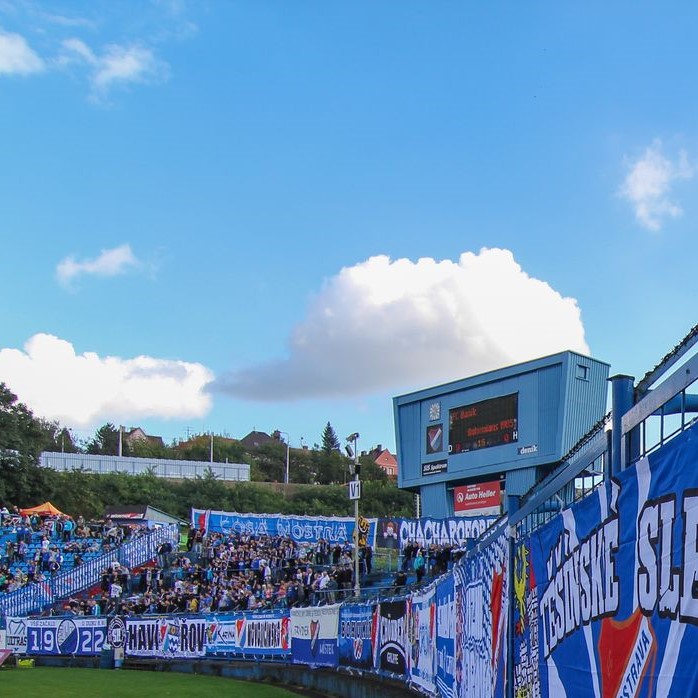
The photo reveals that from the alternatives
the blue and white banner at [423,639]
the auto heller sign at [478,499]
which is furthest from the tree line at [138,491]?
the blue and white banner at [423,639]

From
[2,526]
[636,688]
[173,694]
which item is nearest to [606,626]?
[636,688]

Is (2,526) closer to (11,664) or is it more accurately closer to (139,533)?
(139,533)

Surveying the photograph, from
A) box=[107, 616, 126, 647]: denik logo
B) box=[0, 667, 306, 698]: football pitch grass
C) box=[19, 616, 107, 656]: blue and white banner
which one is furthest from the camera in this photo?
box=[19, 616, 107, 656]: blue and white banner

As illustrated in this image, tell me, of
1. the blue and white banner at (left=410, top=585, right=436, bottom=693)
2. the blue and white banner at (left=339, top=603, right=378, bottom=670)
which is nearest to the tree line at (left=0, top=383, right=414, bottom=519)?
the blue and white banner at (left=339, top=603, right=378, bottom=670)

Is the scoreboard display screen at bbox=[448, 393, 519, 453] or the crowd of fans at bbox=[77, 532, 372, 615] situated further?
the scoreboard display screen at bbox=[448, 393, 519, 453]

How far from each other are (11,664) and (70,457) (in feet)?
247

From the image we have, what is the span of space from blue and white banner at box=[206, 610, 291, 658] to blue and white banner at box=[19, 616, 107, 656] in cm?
531

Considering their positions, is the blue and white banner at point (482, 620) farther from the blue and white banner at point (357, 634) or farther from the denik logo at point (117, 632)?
the denik logo at point (117, 632)

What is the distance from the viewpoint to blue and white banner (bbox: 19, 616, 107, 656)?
3048cm

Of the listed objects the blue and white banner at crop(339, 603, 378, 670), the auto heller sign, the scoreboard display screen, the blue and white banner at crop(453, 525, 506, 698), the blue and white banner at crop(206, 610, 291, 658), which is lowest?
the blue and white banner at crop(206, 610, 291, 658)

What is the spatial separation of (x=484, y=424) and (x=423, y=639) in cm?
2771

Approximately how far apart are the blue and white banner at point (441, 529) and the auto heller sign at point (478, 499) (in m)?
1.86

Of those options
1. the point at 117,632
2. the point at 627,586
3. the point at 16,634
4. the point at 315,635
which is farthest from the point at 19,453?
the point at 627,586

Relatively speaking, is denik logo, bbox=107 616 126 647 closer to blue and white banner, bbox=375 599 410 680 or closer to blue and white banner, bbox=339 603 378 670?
blue and white banner, bbox=339 603 378 670
